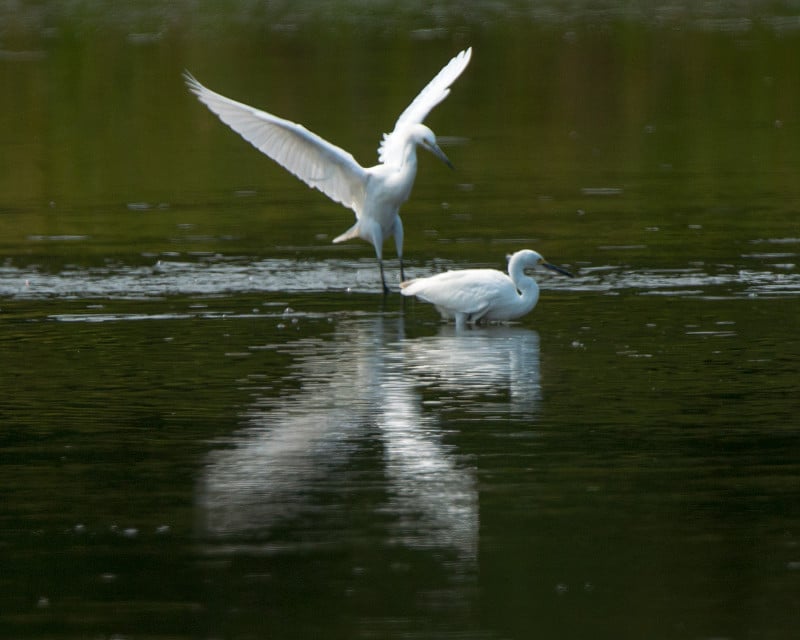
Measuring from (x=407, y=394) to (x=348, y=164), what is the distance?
557 centimetres

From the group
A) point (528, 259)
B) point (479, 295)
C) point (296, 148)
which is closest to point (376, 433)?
point (479, 295)

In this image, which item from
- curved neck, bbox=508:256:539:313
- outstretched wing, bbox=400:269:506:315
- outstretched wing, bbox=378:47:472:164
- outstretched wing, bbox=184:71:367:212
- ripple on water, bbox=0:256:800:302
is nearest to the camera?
outstretched wing, bbox=400:269:506:315

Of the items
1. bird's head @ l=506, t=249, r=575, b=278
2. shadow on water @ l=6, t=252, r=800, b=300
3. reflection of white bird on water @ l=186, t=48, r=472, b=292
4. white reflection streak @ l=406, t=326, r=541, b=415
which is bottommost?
white reflection streak @ l=406, t=326, r=541, b=415

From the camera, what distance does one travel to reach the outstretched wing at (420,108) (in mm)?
17766

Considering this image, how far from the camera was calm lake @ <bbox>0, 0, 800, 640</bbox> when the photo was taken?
775cm

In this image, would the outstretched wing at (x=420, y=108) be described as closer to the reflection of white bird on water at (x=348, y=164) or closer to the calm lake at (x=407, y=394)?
the reflection of white bird on water at (x=348, y=164)

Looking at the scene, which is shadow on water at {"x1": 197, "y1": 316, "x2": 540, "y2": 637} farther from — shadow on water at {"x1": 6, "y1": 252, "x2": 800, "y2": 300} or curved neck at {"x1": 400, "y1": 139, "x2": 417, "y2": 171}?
curved neck at {"x1": 400, "y1": 139, "x2": 417, "y2": 171}

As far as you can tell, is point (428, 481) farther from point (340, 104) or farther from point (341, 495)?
point (340, 104)

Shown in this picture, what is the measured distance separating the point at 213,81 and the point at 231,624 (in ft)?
94.7

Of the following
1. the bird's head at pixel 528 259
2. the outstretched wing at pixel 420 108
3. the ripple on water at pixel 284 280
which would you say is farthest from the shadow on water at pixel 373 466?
the outstretched wing at pixel 420 108

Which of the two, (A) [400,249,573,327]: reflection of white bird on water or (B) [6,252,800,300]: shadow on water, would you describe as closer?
(A) [400,249,573,327]: reflection of white bird on water

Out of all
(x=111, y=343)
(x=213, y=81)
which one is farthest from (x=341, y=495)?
(x=213, y=81)

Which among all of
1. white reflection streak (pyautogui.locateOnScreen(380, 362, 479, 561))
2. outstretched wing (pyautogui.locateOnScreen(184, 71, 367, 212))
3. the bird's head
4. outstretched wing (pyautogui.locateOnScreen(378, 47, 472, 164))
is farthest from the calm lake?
outstretched wing (pyautogui.locateOnScreen(378, 47, 472, 164))

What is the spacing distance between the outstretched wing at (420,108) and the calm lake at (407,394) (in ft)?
3.64
